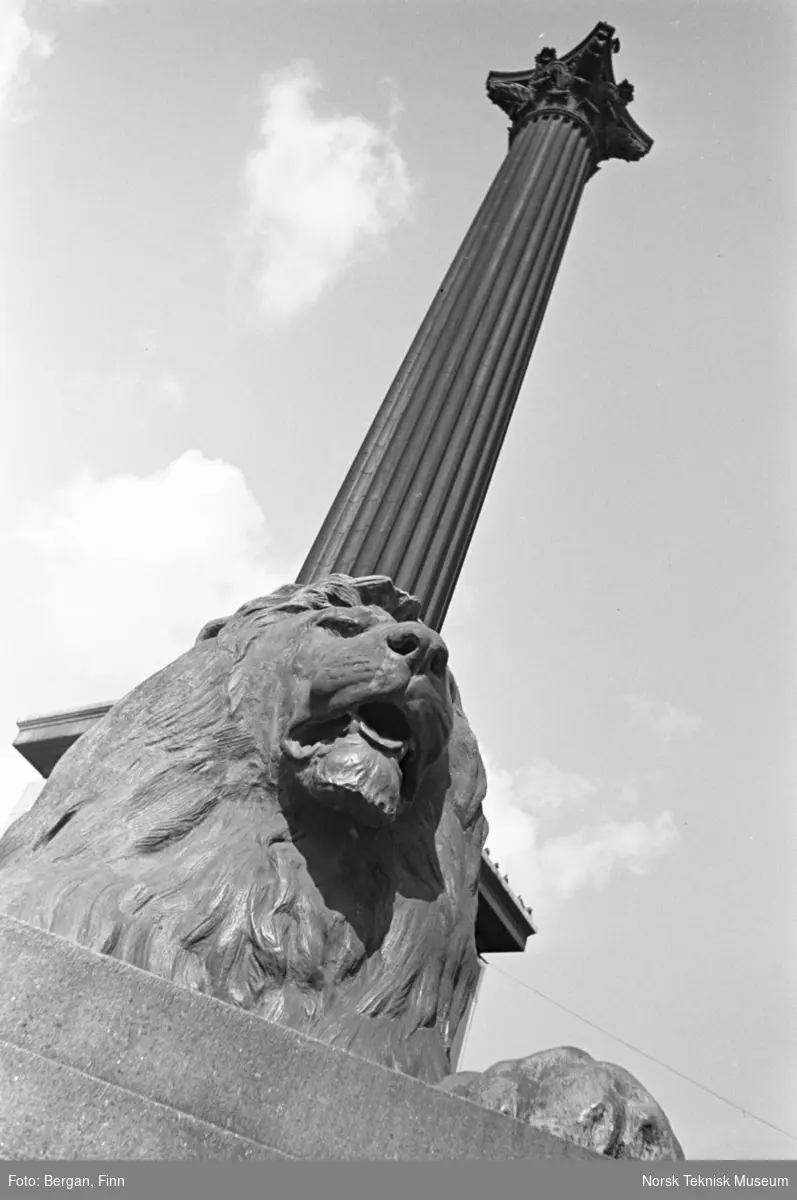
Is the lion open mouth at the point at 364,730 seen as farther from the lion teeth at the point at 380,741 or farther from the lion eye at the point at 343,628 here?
the lion eye at the point at 343,628

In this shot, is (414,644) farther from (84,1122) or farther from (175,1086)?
(84,1122)

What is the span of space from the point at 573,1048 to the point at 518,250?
7900 mm

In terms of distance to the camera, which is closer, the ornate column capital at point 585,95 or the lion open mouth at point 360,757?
the lion open mouth at point 360,757

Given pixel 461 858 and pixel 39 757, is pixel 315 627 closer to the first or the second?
pixel 461 858

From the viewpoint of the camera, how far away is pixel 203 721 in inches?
119

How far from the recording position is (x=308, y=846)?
2.84m

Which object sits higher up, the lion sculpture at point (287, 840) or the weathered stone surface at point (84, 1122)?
the lion sculpture at point (287, 840)

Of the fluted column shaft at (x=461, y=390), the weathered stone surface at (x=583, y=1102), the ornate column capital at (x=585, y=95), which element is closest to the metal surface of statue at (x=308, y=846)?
the weathered stone surface at (x=583, y=1102)

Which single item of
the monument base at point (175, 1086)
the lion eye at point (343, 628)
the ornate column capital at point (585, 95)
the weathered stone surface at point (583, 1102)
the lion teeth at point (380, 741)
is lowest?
the monument base at point (175, 1086)

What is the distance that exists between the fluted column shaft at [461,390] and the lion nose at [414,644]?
339 centimetres

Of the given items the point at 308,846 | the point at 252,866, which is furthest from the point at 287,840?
the point at 252,866

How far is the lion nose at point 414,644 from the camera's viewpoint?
2.85m

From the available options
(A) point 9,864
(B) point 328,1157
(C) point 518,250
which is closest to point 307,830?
(A) point 9,864

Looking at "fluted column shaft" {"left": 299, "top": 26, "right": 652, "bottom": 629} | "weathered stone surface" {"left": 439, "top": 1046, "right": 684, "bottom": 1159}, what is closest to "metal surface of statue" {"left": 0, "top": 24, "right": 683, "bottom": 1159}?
"weathered stone surface" {"left": 439, "top": 1046, "right": 684, "bottom": 1159}
